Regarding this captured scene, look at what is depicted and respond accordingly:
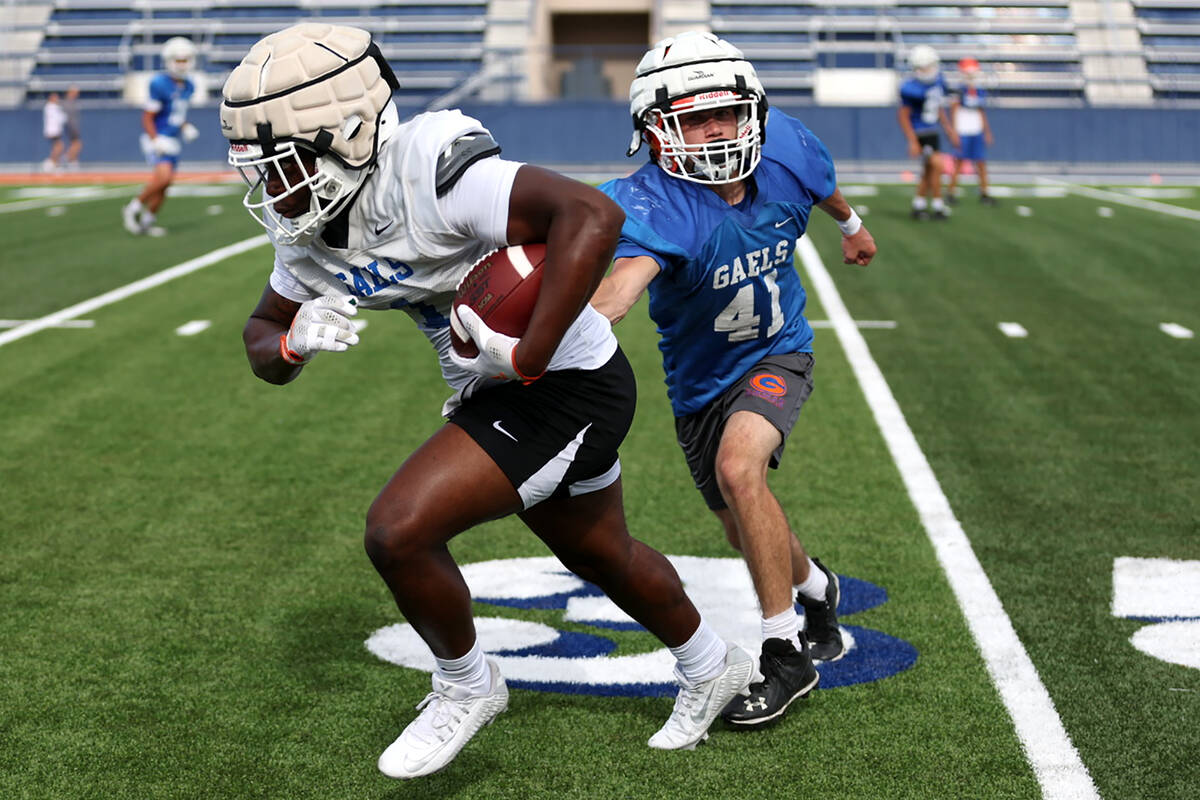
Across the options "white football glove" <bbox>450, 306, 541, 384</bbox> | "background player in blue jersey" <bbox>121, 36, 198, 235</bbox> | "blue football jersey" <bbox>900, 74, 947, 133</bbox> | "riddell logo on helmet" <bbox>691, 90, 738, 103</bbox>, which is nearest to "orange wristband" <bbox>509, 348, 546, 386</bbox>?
"white football glove" <bbox>450, 306, 541, 384</bbox>

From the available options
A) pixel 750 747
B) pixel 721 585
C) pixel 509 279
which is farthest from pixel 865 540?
pixel 509 279

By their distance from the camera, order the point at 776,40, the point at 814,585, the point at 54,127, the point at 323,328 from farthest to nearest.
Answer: the point at 776,40 < the point at 54,127 < the point at 814,585 < the point at 323,328

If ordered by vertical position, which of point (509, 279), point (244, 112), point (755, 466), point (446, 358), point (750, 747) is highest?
point (244, 112)

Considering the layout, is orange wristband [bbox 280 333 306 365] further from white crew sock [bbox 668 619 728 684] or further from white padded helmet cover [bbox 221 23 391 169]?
white crew sock [bbox 668 619 728 684]

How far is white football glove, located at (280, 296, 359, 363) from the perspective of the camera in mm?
3096

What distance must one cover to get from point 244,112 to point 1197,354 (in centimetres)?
722

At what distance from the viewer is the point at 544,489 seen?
3303 millimetres

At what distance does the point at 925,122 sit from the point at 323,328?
14.4 m

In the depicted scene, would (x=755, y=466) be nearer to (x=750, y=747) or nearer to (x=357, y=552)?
(x=750, y=747)

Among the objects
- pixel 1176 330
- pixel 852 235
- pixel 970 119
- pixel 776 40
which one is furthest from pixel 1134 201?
pixel 852 235

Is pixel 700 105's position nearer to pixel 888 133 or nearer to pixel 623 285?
pixel 623 285

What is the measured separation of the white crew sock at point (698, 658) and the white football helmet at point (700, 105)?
1.32 meters

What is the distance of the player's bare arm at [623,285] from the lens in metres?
3.59

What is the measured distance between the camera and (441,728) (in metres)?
3.37
